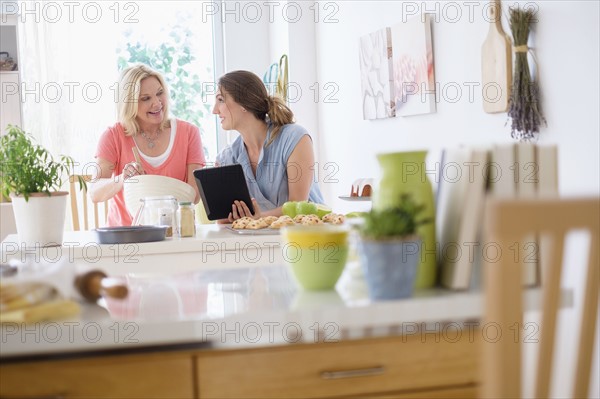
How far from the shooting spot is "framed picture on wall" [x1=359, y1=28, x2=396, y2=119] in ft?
13.1

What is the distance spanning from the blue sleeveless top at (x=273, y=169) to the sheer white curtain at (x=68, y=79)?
2.66 meters

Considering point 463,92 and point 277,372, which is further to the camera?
point 463,92

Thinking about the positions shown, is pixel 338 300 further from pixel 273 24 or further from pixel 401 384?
pixel 273 24

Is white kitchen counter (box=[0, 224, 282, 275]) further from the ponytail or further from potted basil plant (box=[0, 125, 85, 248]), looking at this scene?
the ponytail

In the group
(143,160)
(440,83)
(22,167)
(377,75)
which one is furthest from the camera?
(377,75)

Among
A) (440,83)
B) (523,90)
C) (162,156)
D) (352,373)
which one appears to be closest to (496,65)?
(523,90)

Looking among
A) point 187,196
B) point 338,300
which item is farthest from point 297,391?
A: point 187,196

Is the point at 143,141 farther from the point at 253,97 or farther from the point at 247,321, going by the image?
the point at 247,321

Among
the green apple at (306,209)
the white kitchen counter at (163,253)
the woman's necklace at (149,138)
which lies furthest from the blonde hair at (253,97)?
the white kitchen counter at (163,253)

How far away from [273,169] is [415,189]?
212cm

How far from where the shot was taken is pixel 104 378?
3.81ft

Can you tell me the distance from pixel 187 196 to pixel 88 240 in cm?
45

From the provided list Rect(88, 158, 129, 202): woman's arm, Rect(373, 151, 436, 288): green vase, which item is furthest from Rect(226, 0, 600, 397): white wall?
Rect(88, 158, 129, 202): woman's arm

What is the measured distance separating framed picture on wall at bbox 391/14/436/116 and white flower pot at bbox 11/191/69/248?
1815 millimetres
